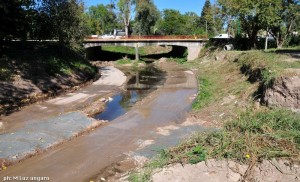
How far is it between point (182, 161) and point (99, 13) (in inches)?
4225

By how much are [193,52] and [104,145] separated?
48764mm

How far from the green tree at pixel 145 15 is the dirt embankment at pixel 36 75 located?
4366 cm

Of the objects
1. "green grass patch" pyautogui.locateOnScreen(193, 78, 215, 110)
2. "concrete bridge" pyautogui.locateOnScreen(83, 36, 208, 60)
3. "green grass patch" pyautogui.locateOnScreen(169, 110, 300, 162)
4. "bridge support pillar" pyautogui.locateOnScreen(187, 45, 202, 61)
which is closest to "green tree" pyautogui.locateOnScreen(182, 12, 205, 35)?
"concrete bridge" pyautogui.locateOnScreen(83, 36, 208, 60)

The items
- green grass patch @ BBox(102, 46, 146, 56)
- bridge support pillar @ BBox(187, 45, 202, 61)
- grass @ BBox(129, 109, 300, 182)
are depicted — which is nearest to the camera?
grass @ BBox(129, 109, 300, 182)

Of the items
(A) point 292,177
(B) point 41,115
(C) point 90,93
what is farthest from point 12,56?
(A) point 292,177

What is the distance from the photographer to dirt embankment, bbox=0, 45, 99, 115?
93.3ft

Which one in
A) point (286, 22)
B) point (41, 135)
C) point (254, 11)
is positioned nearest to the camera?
point (41, 135)

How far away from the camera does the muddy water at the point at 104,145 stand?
50.4ft

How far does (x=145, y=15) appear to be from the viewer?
3452 inches

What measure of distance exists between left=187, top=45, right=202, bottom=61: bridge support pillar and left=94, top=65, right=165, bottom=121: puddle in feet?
41.9

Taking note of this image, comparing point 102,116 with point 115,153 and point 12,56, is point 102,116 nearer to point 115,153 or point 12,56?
point 115,153

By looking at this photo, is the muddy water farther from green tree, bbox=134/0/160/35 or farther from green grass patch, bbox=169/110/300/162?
green tree, bbox=134/0/160/35

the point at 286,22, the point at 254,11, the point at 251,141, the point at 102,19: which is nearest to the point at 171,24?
the point at 102,19

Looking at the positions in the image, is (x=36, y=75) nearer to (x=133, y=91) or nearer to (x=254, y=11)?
(x=133, y=91)
